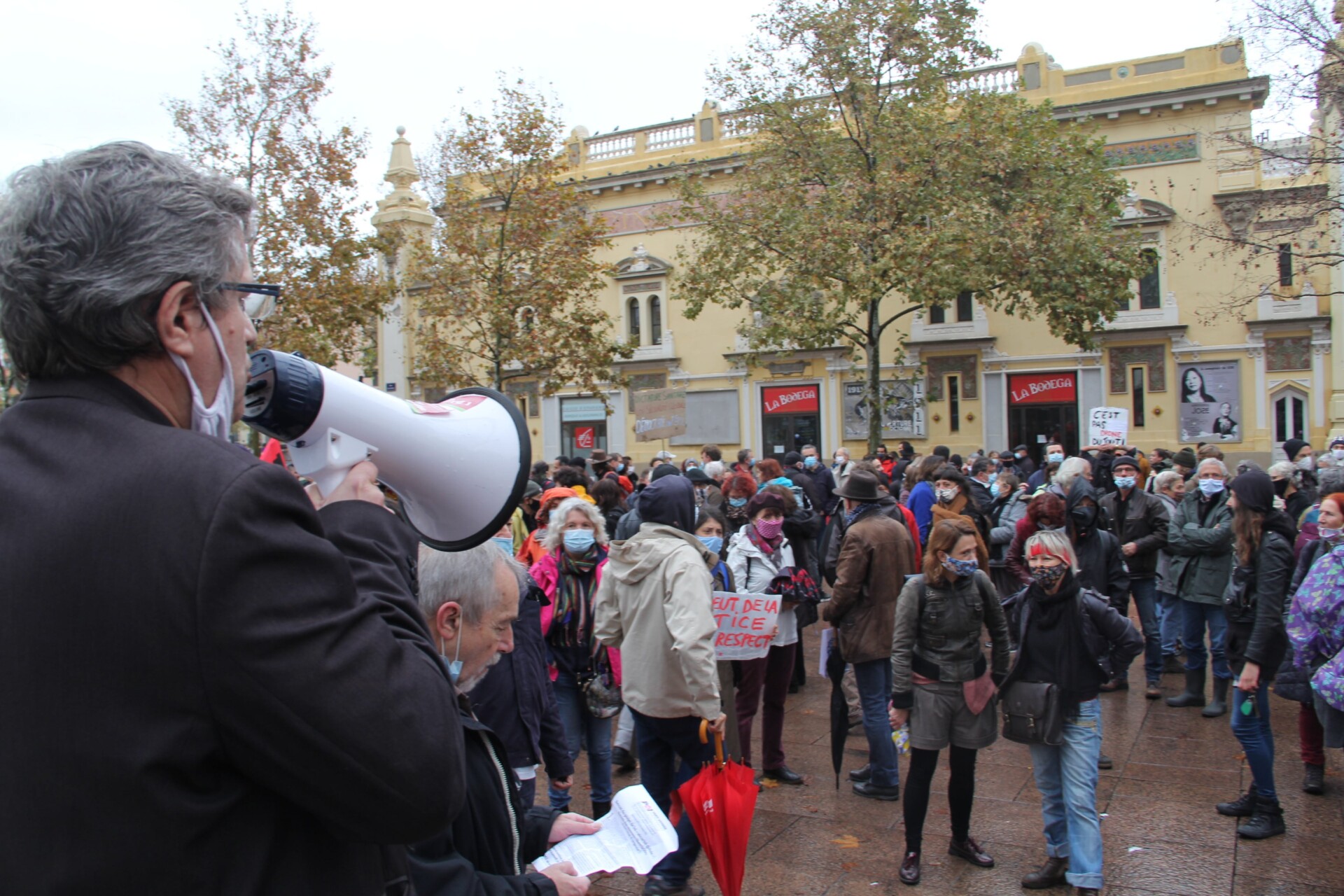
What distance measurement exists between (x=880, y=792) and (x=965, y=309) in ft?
80.4

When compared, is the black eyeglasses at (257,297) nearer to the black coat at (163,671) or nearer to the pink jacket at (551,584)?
the black coat at (163,671)

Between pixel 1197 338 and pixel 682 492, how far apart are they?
997 inches

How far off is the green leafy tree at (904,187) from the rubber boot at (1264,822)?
15.6 meters

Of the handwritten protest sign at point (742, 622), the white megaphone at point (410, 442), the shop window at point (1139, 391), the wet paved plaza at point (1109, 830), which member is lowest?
the wet paved plaza at point (1109, 830)

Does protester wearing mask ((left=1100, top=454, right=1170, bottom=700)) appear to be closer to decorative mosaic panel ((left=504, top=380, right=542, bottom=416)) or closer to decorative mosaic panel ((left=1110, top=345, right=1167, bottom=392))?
decorative mosaic panel ((left=1110, top=345, right=1167, bottom=392))

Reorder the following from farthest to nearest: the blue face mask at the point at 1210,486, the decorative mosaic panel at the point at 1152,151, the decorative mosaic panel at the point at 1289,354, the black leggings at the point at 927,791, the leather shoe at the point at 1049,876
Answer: the decorative mosaic panel at the point at 1152,151 < the decorative mosaic panel at the point at 1289,354 < the blue face mask at the point at 1210,486 < the black leggings at the point at 927,791 < the leather shoe at the point at 1049,876

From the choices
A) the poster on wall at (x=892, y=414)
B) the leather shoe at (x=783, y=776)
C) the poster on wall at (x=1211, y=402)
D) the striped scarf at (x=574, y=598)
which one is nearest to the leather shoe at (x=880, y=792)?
the leather shoe at (x=783, y=776)

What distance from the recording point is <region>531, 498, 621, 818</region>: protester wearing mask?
5504mm

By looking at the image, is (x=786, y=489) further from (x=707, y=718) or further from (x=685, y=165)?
(x=685, y=165)

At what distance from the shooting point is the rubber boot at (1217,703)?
24.3ft

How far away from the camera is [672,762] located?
4957 millimetres

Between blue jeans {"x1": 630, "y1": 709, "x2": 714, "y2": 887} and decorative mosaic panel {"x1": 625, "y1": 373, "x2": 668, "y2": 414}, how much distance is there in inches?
1100

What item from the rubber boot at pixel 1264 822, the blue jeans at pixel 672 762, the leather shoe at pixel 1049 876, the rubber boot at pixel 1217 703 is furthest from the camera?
the rubber boot at pixel 1217 703

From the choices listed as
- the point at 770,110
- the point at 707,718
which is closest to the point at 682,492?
the point at 707,718
